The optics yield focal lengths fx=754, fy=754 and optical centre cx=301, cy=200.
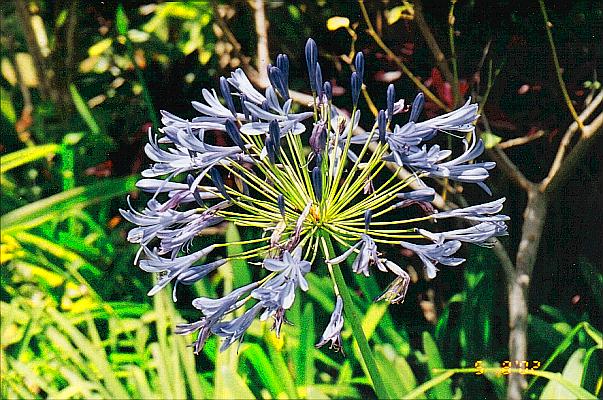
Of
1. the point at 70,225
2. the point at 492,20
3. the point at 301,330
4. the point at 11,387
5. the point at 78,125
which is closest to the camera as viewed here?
the point at 11,387

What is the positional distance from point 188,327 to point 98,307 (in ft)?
3.64

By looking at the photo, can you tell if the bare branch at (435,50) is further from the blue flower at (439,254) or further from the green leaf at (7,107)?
the green leaf at (7,107)

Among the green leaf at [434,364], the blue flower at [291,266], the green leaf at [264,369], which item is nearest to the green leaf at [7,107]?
the green leaf at [264,369]

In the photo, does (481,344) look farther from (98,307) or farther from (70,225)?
(70,225)

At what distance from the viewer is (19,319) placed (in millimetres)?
1682

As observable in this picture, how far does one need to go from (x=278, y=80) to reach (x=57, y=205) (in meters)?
1.07

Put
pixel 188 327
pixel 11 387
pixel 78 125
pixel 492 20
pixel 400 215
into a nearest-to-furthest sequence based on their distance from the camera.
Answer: pixel 188 327 → pixel 11 387 → pixel 492 20 → pixel 400 215 → pixel 78 125

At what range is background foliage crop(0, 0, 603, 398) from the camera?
1528mm

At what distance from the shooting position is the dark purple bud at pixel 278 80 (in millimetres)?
601

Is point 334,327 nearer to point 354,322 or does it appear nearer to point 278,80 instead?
point 354,322

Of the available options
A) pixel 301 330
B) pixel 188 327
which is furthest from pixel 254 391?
pixel 188 327

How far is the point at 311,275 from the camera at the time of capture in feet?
5.72

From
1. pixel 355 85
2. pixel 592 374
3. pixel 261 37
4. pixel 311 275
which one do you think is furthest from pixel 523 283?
pixel 355 85

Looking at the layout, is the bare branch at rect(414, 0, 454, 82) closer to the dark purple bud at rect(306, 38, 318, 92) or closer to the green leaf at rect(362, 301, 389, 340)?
the green leaf at rect(362, 301, 389, 340)
